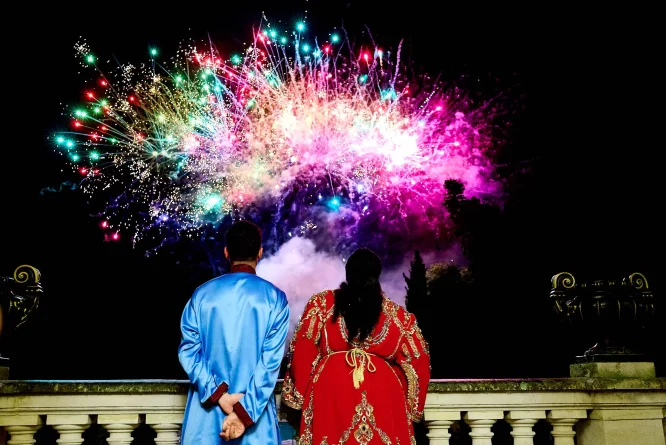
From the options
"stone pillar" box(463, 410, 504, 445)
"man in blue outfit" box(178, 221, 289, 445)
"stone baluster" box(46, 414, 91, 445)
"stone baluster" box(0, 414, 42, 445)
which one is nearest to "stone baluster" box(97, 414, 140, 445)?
"stone baluster" box(46, 414, 91, 445)

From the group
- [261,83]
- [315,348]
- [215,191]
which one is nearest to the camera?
[315,348]

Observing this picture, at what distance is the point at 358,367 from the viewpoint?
349 cm

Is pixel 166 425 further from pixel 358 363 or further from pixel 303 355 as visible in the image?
pixel 358 363

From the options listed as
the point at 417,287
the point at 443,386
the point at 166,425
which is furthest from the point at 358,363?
the point at 417,287

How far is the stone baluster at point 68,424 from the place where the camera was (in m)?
3.61

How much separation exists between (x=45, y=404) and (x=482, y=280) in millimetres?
31050

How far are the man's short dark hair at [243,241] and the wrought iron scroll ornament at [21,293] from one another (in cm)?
131

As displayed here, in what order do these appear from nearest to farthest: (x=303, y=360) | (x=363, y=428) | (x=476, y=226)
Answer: (x=363, y=428)
(x=303, y=360)
(x=476, y=226)

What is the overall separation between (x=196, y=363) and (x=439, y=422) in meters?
1.48

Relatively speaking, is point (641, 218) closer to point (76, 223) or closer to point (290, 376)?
point (290, 376)

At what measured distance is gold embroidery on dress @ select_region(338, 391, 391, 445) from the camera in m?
3.39

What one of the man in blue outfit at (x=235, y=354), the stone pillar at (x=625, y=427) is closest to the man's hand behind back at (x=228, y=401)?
the man in blue outfit at (x=235, y=354)

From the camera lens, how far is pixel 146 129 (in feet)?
59.5

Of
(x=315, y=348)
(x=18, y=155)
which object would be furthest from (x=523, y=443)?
(x=18, y=155)
